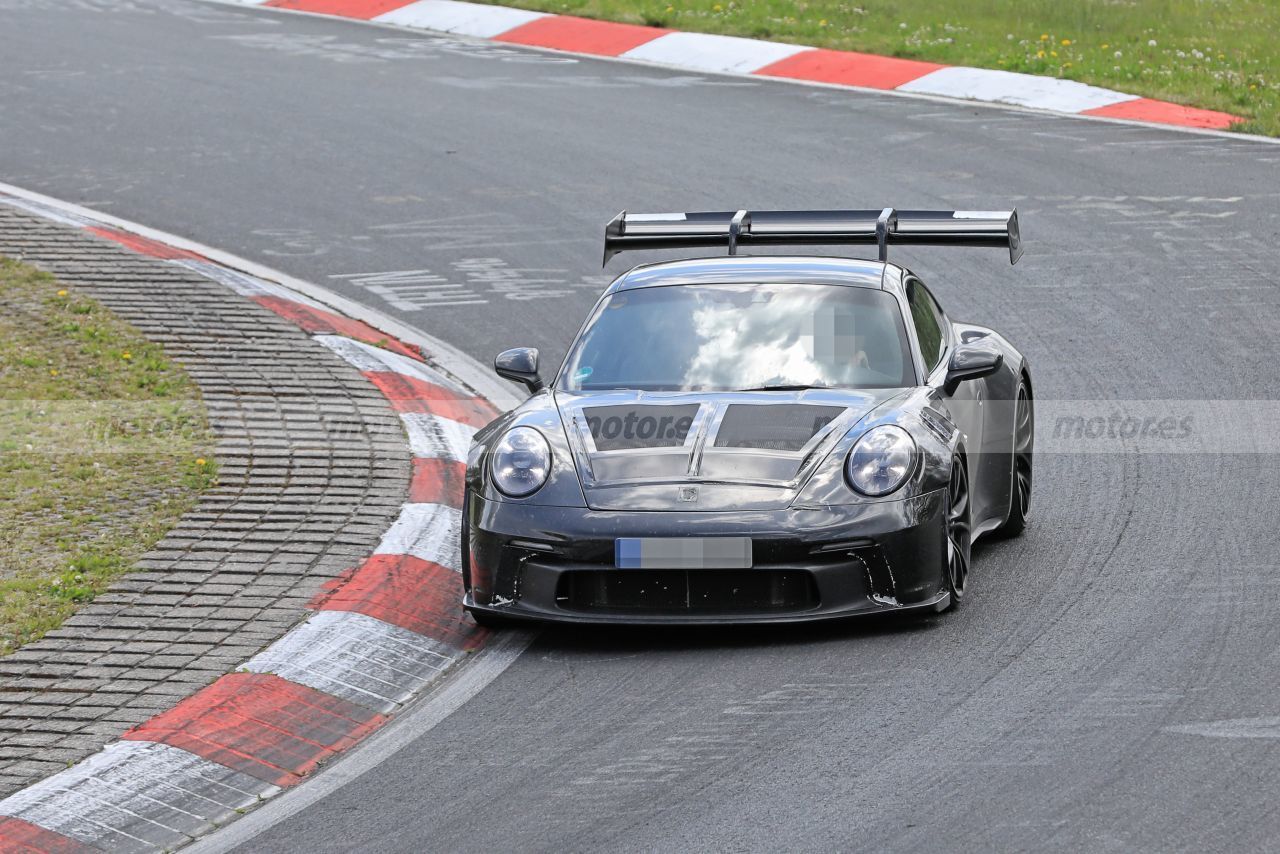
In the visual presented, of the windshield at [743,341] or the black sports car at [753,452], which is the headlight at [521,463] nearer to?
the black sports car at [753,452]

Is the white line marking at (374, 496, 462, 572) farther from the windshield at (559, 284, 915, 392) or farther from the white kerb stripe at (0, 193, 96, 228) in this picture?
the white kerb stripe at (0, 193, 96, 228)

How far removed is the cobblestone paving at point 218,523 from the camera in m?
6.30

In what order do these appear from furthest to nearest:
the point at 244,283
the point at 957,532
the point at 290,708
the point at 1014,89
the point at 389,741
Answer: the point at 1014,89 → the point at 244,283 → the point at 957,532 → the point at 290,708 → the point at 389,741

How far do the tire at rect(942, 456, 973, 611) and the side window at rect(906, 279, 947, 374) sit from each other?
1.86 ft

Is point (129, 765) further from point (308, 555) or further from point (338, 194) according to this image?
point (338, 194)

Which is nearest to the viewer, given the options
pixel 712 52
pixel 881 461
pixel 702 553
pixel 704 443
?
pixel 702 553

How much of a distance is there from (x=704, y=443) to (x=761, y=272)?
141cm

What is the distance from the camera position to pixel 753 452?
6.95 meters

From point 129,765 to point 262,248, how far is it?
8037 millimetres

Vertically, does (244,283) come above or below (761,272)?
below

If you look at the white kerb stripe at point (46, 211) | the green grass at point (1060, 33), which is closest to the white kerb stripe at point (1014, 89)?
the green grass at point (1060, 33)

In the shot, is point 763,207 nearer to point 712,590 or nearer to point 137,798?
point 712,590

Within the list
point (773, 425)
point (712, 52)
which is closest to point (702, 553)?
point (773, 425)

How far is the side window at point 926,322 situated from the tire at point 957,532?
567 millimetres
